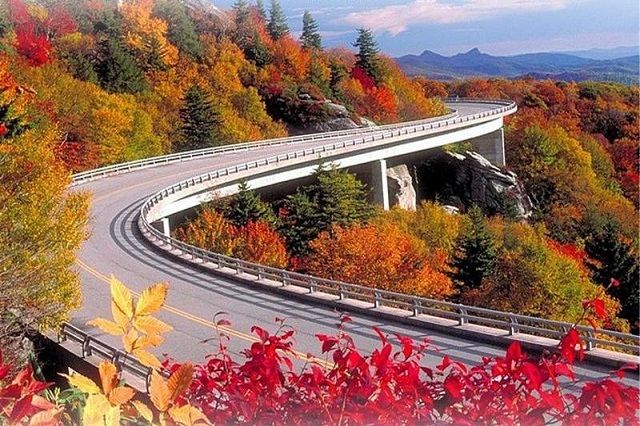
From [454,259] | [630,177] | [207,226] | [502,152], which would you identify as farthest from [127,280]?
[630,177]

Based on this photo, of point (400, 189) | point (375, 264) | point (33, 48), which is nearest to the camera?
point (375, 264)

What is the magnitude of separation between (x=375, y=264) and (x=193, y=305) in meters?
15.4

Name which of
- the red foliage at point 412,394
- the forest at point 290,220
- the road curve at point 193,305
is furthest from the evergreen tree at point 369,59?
the red foliage at point 412,394

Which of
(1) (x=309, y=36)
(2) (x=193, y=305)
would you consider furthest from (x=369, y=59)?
(2) (x=193, y=305)

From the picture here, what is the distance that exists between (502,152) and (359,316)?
189 feet

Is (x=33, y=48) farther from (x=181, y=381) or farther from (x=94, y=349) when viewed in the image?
(x=181, y=381)

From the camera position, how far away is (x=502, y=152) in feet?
234

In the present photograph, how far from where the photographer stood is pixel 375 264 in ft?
109

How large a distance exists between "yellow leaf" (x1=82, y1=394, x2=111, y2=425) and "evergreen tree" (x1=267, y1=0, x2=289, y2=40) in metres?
84.3

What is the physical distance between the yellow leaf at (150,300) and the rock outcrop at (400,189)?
181 ft

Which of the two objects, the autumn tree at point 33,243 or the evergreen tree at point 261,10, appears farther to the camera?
the evergreen tree at point 261,10

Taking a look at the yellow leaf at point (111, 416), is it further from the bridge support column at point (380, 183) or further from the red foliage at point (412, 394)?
the bridge support column at point (380, 183)

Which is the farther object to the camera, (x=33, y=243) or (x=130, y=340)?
(x=33, y=243)

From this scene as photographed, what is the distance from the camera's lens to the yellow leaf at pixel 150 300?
7.00ft
